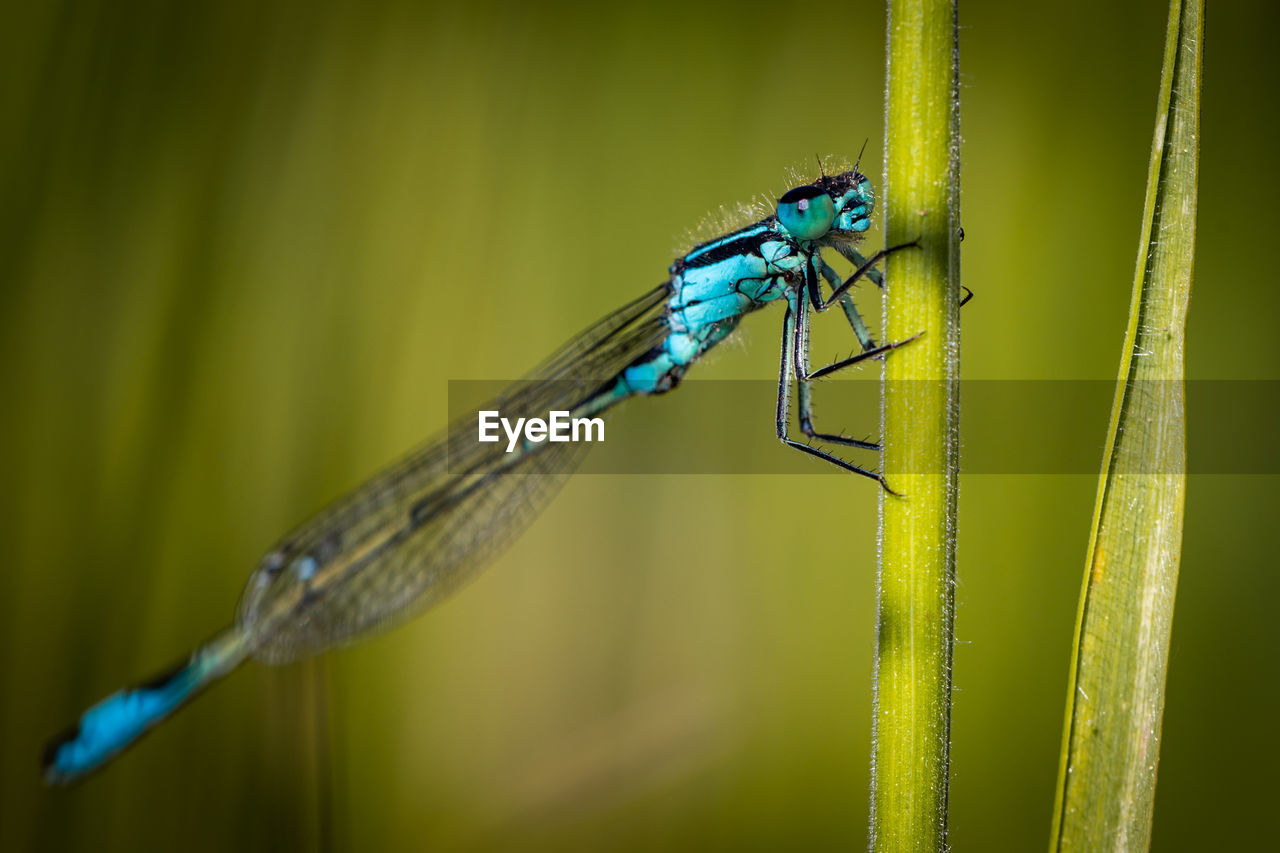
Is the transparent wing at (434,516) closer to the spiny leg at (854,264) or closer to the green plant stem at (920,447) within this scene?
the spiny leg at (854,264)

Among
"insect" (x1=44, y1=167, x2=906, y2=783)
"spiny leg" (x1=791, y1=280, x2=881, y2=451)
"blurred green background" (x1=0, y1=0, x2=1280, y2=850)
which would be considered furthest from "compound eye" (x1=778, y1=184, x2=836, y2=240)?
"blurred green background" (x1=0, y1=0, x2=1280, y2=850)

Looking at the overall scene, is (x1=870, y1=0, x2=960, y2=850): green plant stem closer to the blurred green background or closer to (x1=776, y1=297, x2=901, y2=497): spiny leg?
(x1=776, y1=297, x2=901, y2=497): spiny leg

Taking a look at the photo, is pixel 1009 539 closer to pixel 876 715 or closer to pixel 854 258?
pixel 854 258

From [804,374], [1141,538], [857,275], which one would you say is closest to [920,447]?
[1141,538]

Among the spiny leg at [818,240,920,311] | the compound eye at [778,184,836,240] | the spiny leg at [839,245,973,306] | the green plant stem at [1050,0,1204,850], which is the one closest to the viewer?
the green plant stem at [1050,0,1204,850]

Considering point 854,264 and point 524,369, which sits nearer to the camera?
point 854,264

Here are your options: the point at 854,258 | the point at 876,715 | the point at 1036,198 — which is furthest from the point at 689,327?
the point at 876,715
